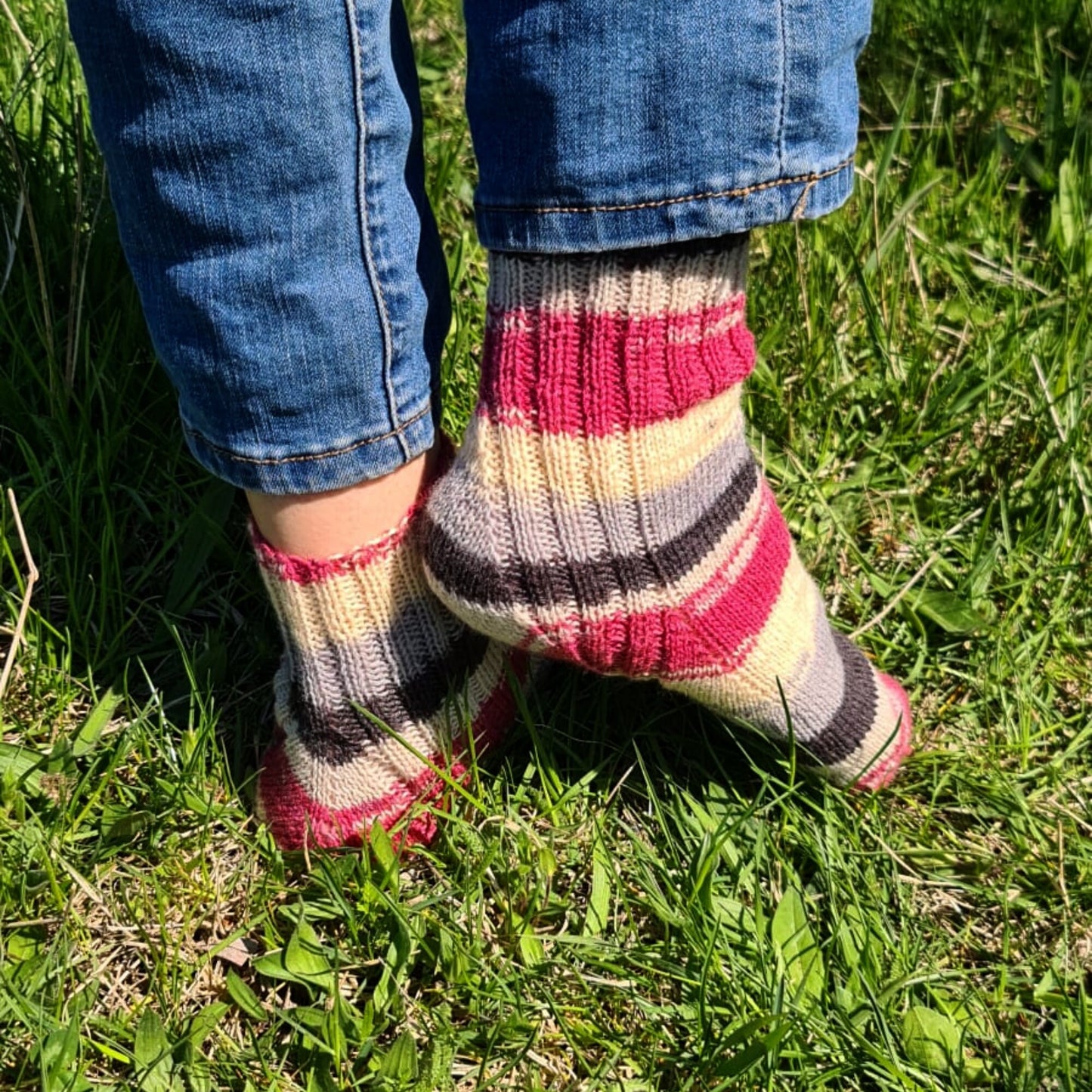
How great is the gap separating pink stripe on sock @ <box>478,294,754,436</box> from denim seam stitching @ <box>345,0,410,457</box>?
0.07 meters

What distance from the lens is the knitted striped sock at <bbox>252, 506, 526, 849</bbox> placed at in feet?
3.29


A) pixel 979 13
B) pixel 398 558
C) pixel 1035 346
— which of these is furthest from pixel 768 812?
pixel 979 13

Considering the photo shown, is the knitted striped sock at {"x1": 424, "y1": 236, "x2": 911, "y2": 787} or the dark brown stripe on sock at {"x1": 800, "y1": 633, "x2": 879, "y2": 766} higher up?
the knitted striped sock at {"x1": 424, "y1": 236, "x2": 911, "y2": 787}

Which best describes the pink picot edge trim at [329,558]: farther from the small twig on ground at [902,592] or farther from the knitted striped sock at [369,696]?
the small twig on ground at [902,592]

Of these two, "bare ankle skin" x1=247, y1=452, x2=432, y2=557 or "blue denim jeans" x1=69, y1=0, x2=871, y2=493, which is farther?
"bare ankle skin" x1=247, y1=452, x2=432, y2=557

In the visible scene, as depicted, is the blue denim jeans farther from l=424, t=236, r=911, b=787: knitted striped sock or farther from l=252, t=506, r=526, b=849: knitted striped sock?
l=252, t=506, r=526, b=849: knitted striped sock

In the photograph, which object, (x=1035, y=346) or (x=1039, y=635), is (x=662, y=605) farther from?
(x=1035, y=346)

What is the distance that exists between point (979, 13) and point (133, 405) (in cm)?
132

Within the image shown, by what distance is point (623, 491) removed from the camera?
0.90 m

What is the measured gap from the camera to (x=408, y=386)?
90 cm

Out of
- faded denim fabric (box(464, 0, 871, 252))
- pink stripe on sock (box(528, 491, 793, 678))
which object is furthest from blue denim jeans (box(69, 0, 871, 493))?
pink stripe on sock (box(528, 491, 793, 678))

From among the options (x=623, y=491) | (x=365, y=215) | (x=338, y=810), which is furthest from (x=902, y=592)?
(x=365, y=215)

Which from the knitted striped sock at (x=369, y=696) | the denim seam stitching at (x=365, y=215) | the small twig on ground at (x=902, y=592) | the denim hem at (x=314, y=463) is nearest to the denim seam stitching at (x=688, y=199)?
the denim seam stitching at (x=365, y=215)

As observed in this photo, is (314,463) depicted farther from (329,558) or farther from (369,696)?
(369,696)
